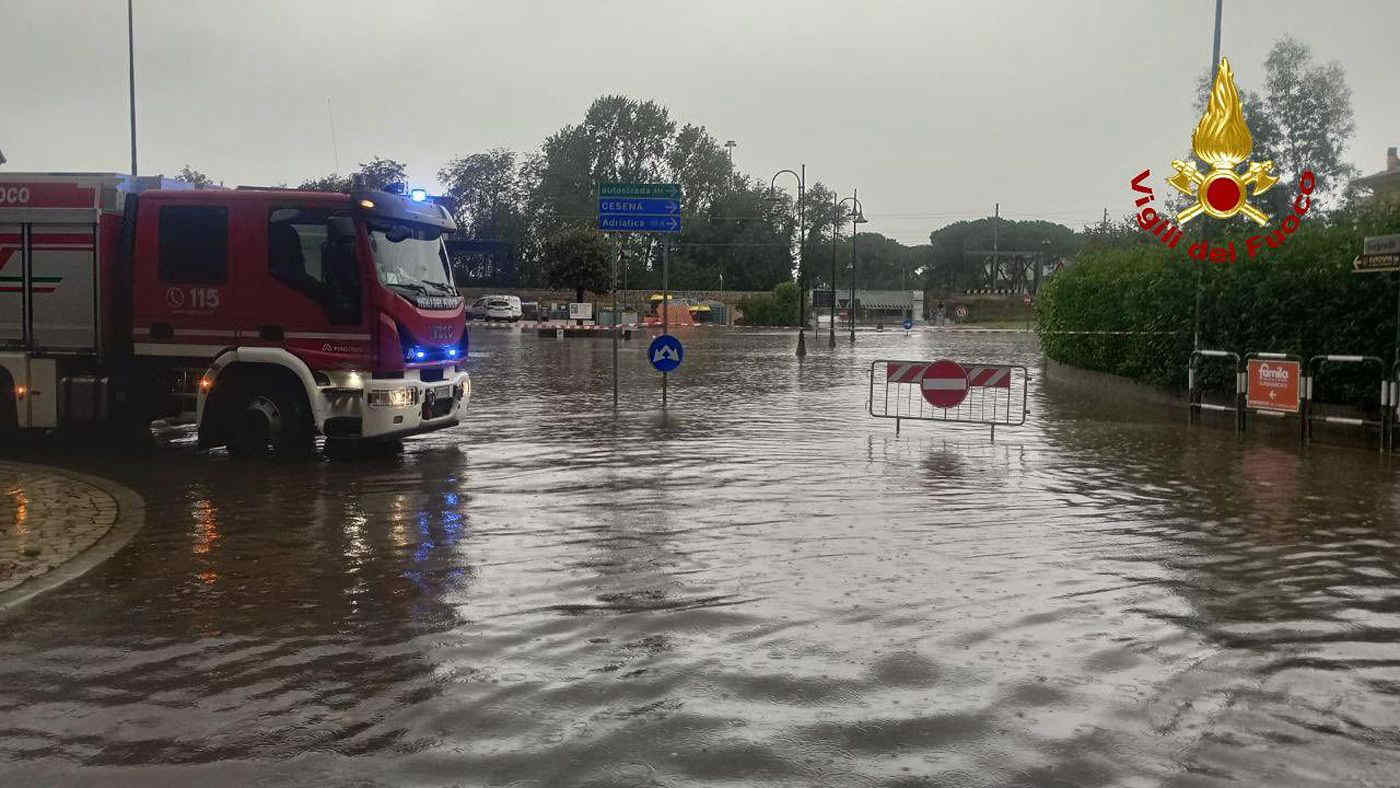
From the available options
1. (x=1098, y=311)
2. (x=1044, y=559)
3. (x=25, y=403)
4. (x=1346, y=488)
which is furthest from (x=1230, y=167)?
(x=25, y=403)

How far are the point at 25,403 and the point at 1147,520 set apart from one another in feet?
39.4

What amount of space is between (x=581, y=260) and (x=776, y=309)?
14.7 meters


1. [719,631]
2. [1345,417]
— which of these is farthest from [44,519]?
[1345,417]

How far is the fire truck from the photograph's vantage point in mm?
12891

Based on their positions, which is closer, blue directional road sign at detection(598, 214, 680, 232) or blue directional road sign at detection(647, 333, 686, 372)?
blue directional road sign at detection(647, 333, 686, 372)

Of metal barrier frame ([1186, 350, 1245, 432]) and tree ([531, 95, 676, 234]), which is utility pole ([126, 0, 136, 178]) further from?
tree ([531, 95, 676, 234])

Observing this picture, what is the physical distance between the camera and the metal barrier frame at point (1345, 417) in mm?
15234

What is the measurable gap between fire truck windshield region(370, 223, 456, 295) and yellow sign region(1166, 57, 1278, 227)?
13.5 metres

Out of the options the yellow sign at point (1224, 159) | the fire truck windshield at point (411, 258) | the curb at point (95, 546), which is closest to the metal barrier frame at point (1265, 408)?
the yellow sign at point (1224, 159)

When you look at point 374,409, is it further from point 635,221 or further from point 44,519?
point 635,221

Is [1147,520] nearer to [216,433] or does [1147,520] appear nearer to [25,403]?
[216,433]

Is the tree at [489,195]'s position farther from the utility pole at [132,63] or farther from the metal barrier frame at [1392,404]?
the metal barrier frame at [1392,404]

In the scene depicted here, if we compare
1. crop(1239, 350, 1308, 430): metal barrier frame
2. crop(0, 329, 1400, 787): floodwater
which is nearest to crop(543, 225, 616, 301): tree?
crop(1239, 350, 1308, 430): metal barrier frame

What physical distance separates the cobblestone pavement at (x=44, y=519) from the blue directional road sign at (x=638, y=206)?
10311 mm
